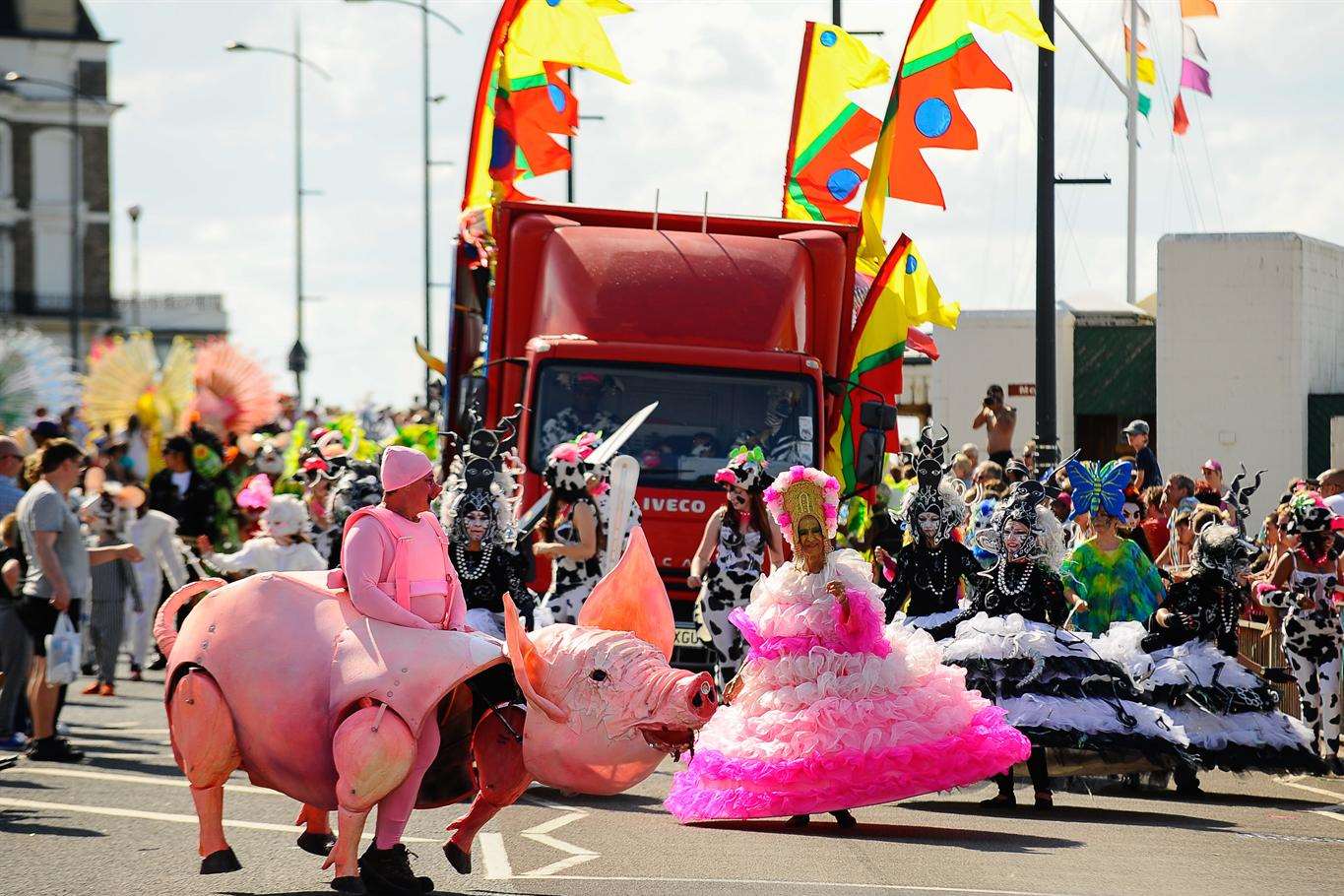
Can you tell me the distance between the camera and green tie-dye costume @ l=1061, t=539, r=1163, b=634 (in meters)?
13.7

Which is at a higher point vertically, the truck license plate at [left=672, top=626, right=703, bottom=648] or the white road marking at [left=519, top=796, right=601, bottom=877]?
the truck license plate at [left=672, top=626, right=703, bottom=648]

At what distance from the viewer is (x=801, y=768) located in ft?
36.3

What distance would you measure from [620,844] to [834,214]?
11.4 metres

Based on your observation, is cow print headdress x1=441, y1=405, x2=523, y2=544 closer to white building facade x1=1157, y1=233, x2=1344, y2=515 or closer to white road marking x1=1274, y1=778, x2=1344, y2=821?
white road marking x1=1274, y1=778, x2=1344, y2=821

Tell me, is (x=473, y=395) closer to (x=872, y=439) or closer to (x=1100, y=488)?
(x=872, y=439)

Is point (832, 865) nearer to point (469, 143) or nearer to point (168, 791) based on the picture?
point (168, 791)

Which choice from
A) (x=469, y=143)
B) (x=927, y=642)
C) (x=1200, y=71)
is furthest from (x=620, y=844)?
(x=1200, y=71)

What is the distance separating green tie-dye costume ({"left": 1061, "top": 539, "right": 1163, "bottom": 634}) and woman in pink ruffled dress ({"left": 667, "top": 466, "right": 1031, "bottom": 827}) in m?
2.20

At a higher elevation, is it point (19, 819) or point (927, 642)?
point (927, 642)

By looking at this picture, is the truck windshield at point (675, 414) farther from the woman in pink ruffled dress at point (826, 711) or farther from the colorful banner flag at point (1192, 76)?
the colorful banner flag at point (1192, 76)

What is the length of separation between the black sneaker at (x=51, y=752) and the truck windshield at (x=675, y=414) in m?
3.78

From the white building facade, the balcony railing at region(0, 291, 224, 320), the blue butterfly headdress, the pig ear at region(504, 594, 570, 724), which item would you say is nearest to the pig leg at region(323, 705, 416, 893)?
the pig ear at region(504, 594, 570, 724)

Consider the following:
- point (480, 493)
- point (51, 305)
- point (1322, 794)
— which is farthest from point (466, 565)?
point (51, 305)

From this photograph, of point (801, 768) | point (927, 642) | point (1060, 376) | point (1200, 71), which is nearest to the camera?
point (801, 768)
